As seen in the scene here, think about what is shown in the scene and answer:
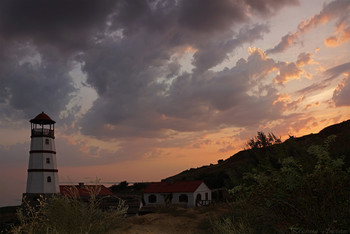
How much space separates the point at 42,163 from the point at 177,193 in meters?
17.2

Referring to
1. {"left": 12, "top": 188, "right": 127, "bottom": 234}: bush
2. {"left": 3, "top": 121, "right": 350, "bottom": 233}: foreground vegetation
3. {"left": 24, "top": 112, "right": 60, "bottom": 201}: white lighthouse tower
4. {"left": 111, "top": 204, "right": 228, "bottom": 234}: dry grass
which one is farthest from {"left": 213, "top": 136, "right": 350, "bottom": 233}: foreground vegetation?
{"left": 24, "top": 112, "right": 60, "bottom": 201}: white lighthouse tower

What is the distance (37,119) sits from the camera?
36.6 meters

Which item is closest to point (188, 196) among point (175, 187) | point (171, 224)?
point (175, 187)

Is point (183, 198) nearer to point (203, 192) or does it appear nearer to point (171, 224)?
point (203, 192)

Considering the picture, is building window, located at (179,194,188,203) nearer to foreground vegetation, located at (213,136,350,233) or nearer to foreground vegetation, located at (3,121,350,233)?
foreground vegetation, located at (3,121,350,233)

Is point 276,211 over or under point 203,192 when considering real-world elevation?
over

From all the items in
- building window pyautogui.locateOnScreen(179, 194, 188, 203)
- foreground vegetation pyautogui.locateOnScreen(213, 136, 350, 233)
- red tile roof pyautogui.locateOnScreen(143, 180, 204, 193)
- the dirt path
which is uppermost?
foreground vegetation pyautogui.locateOnScreen(213, 136, 350, 233)

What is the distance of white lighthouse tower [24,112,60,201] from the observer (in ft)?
113

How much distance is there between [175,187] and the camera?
138 ft

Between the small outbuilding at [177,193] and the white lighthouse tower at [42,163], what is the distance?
40.7 ft

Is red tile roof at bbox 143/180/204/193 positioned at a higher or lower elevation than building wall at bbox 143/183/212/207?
higher

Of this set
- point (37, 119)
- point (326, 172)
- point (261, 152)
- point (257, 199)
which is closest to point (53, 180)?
point (37, 119)

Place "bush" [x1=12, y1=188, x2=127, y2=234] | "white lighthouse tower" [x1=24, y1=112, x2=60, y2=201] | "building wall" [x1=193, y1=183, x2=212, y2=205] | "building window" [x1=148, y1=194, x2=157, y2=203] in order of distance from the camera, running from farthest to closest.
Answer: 1. "building window" [x1=148, y1=194, x2=157, y2=203]
2. "building wall" [x1=193, y1=183, x2=212, y2=205]
3. "white lighthouse tower" [x1=24, y1=112, x2=60, y2=201]
4. "bush" [x1=12, y1=188, x2=127, y2=234]

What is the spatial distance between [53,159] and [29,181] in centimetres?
344
